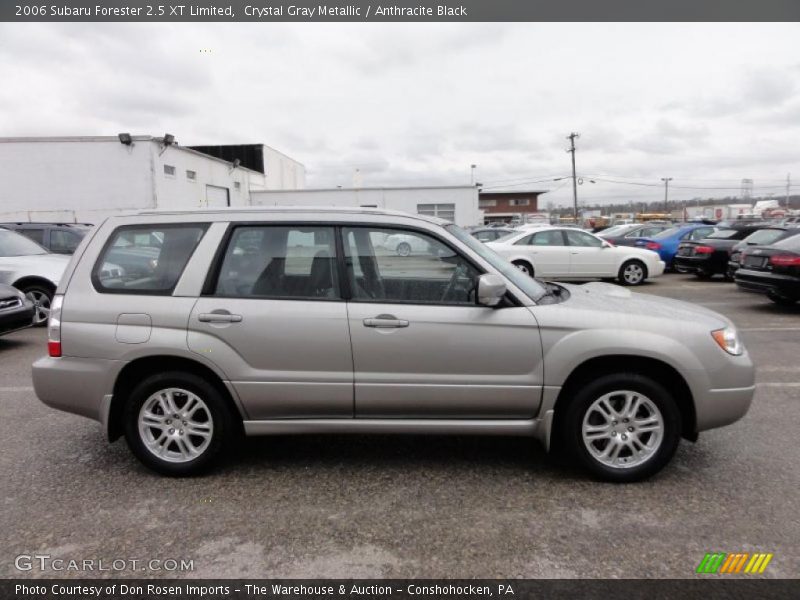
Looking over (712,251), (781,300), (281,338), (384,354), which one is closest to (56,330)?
(281,338)

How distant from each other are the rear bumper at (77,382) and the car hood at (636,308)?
3.00 metres

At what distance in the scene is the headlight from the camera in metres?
3.39

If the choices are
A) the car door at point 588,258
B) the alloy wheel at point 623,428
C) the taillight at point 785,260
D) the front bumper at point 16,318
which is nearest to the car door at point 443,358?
the alloy wheel at point 623,428

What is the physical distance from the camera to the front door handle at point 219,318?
3400mm

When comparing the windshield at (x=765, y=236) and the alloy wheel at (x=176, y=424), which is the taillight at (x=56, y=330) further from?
the windshield at (x=765, y=236)

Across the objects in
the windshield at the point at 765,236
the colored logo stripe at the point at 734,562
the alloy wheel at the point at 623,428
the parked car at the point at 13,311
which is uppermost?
the windshield at the point at 765,236

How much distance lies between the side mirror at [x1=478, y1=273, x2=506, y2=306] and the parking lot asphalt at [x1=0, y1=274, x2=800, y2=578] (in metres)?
1.17

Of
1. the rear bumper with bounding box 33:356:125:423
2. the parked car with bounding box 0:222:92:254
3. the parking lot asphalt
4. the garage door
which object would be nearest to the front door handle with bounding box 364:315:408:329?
the parking lot asphalt

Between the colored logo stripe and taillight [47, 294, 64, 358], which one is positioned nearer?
the colored logo stripe

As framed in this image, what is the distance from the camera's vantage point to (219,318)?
3406 mm

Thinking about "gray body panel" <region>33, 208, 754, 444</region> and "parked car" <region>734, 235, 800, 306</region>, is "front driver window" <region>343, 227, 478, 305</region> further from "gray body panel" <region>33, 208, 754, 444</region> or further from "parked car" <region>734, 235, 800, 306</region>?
"parked car" <region>734, 235, 800, 306</region>

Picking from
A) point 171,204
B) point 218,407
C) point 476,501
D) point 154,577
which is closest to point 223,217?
point 218,407

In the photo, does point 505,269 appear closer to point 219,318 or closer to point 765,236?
point 219,318

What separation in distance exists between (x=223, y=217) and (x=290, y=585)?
90.8 inches
